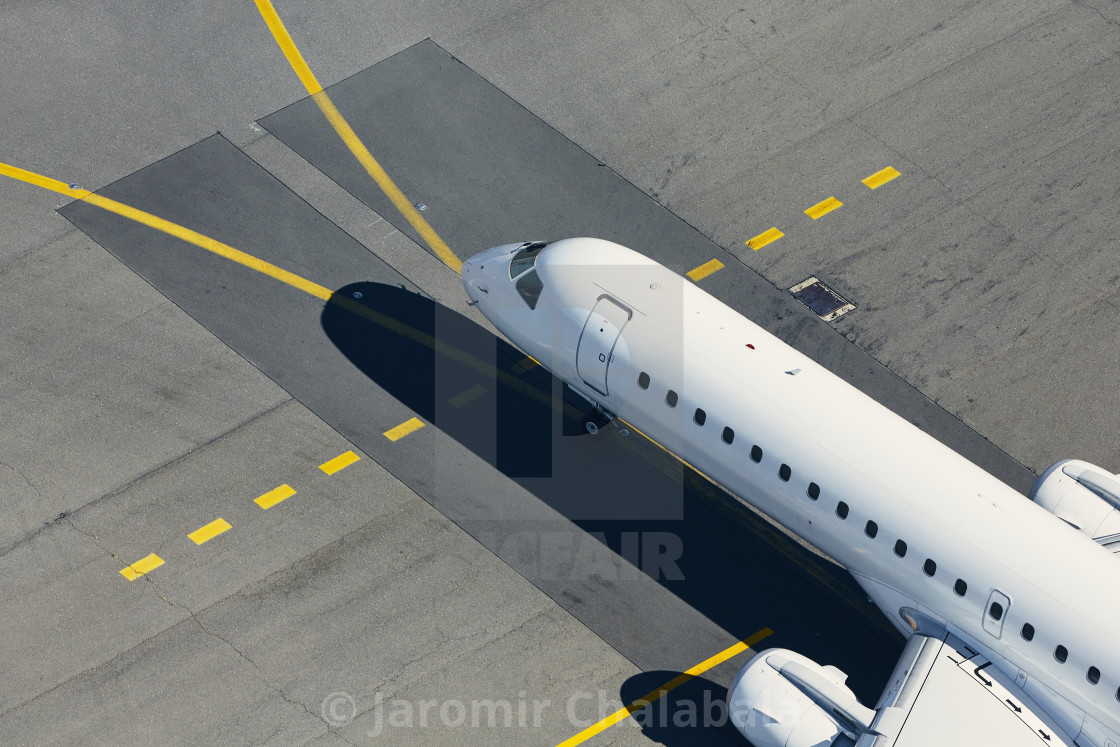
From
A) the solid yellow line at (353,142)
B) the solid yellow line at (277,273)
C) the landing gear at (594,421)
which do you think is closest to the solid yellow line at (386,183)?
the solid yellow line at (353,142)

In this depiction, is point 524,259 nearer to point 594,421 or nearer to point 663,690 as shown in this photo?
point 594,421

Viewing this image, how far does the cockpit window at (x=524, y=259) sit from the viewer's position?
106ft

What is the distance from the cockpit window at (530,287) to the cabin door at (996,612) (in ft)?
39.0

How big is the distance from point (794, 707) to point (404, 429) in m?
12.4

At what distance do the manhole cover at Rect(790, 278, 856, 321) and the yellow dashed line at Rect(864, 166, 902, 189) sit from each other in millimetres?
4256

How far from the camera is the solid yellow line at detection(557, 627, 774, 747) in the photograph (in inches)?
1128

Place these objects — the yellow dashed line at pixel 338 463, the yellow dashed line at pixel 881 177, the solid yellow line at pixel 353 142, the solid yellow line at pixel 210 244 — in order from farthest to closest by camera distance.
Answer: the yellow dashed line at pixel 881 177
the solid yellow line at pixel 353 142
the solid yellow line at pixel 210 244
the yellow dashed line at pixel 338 463

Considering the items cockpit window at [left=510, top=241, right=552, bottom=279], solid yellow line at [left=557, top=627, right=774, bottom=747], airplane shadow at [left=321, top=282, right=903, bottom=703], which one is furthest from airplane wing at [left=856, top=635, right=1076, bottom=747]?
cockpit window at [left=510, top=241, right=552, bottom=279]

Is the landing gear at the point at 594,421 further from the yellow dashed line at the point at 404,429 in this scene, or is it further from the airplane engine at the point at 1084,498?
the airplane engine at the point at 1084,498

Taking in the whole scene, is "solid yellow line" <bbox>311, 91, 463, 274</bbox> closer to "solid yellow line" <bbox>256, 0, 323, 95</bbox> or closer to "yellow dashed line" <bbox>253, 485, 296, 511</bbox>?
"solid yellow line" <bbox>256, 0, 323, 95</bbox>

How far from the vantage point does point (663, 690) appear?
29.3 metres

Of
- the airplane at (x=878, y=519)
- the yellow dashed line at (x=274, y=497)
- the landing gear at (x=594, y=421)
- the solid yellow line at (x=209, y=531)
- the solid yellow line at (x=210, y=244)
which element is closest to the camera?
the airplane at (x=878, y=519)

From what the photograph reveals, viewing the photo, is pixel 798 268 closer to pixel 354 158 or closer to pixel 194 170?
pixel 354 158
